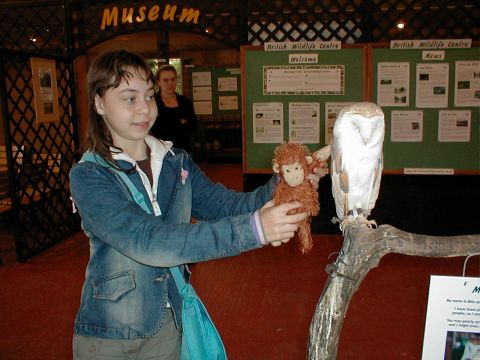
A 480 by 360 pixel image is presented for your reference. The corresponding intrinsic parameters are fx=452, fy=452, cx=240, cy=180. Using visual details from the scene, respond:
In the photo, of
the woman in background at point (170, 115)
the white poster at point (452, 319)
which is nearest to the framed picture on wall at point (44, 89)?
the woman in background at point (170, 115)

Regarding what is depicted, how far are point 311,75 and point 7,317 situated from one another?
2.68m

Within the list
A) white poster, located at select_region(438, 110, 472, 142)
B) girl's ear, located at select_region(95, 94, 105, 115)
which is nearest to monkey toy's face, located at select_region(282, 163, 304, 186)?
girl's ear, located at select_region(95, 94, 105, 115)

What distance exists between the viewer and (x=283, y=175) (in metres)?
1.24

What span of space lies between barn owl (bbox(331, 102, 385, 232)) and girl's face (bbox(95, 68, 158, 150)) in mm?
529

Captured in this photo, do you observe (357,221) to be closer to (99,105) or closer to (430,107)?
(99,105)

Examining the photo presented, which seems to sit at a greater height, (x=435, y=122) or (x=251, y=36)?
(x=251, y=36)

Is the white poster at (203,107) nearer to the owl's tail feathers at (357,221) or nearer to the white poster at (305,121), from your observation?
the white poster at (305,121)

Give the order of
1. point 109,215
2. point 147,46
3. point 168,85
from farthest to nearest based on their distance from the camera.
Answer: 1. point 147,46
2. point 168,85
3. point 109,215

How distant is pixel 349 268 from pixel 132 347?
25.5 inches

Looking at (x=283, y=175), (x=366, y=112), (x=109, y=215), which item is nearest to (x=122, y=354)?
(x=109, y=215)

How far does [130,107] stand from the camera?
1238 millimetres

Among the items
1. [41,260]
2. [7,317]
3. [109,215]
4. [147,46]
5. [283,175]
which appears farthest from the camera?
[147,46]

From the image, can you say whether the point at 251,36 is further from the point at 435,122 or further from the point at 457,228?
the point at 457,228

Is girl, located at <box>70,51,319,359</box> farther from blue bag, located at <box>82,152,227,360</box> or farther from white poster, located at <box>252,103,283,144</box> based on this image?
white poster, located at <box>252,103,283,144</box>
